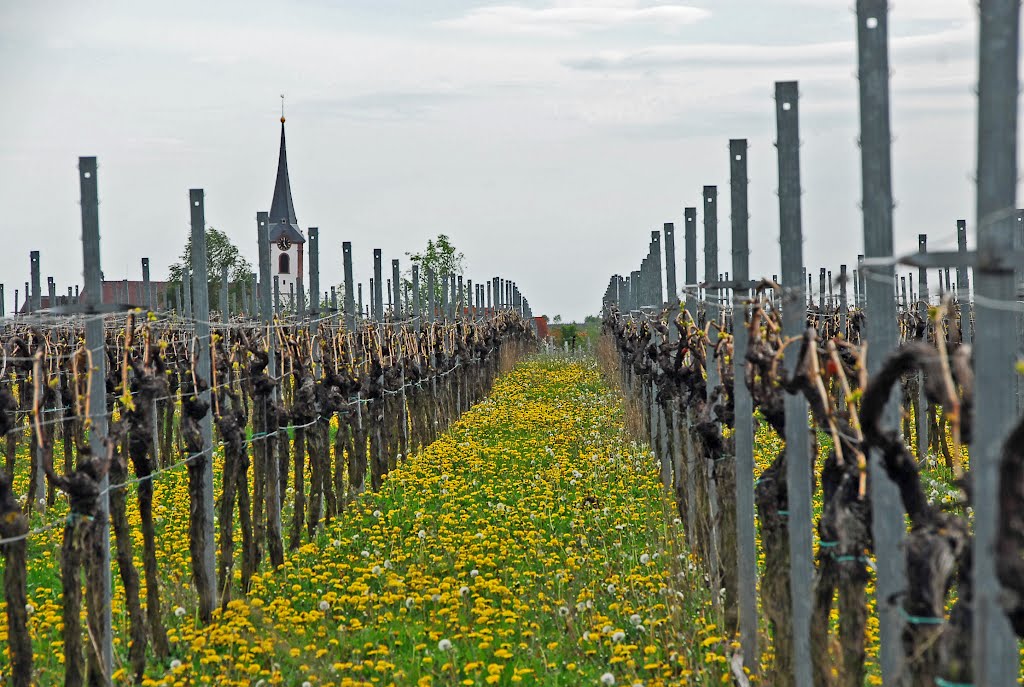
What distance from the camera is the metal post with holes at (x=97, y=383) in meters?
7.91

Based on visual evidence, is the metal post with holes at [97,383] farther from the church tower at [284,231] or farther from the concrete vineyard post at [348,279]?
the church tower at [284,231]

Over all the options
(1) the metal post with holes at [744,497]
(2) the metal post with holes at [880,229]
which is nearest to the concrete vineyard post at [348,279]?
(1) the metal post with holes at [744,497]

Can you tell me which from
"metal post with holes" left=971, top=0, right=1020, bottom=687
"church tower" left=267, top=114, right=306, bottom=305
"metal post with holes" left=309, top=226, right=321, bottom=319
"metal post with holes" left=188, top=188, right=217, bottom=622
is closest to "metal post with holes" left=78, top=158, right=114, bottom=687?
"metal post with holes" left=188, top=188, right=217, bottom=622

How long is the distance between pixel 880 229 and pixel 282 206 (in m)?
94.8

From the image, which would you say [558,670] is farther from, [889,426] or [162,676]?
[889,426]

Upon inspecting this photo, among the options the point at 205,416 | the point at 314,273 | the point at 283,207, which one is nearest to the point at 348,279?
the point at 314,273

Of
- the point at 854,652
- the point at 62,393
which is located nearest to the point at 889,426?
the point at 854,652

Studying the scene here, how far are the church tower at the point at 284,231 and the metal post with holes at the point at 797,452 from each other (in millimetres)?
87107

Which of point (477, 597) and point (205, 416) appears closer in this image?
point (477, 597)

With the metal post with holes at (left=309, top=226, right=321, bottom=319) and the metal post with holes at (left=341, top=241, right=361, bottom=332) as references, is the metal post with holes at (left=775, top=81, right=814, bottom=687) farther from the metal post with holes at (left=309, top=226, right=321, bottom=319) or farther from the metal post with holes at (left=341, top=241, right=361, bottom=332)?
the metal post with holes at (left=341, top=241, right=361, bottom=332)

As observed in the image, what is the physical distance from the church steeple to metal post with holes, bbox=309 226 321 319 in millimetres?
76875

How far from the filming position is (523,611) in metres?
9.90

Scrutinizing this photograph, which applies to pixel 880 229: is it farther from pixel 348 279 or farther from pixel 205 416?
pixel 348 279

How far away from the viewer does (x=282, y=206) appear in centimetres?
9725
